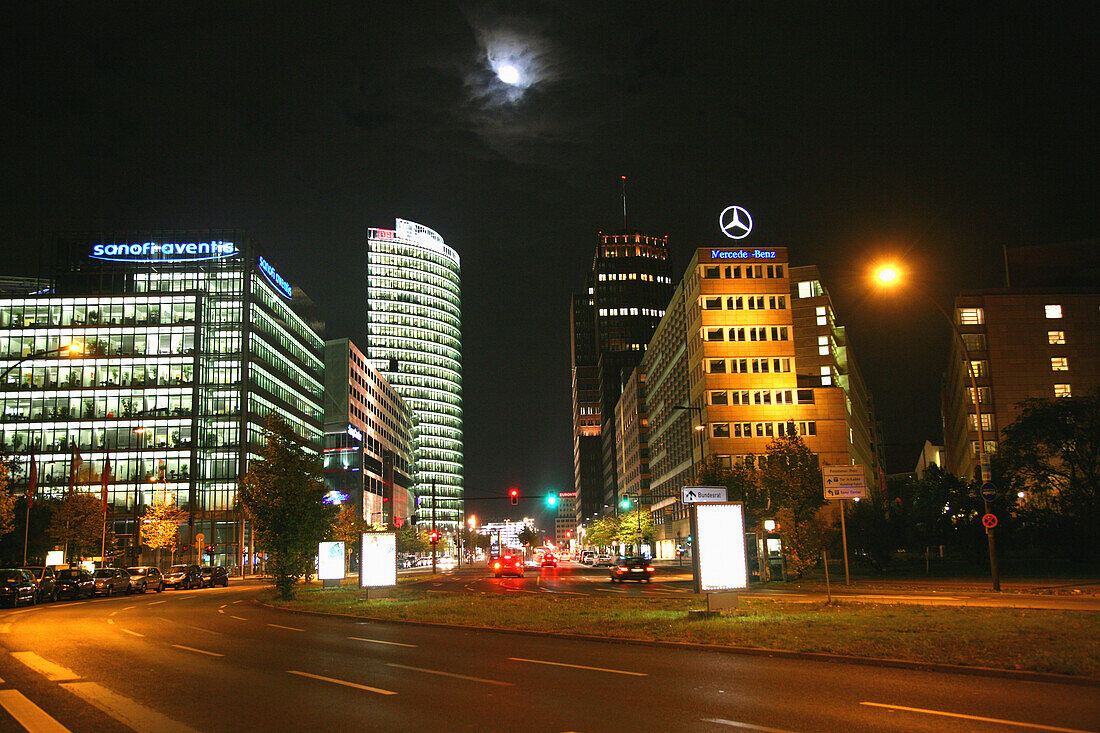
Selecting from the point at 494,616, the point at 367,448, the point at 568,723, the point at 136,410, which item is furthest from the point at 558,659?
the point at 367,448

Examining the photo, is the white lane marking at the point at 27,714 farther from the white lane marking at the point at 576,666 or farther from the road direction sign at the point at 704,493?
the road direction sign at the point at 704,493

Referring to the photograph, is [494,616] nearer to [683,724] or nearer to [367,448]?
[683,724]

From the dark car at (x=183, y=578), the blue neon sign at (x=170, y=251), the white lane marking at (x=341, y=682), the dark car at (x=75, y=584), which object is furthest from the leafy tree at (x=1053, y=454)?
the blue neon sign at (x=170, y=251)

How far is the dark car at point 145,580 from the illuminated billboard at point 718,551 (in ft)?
145

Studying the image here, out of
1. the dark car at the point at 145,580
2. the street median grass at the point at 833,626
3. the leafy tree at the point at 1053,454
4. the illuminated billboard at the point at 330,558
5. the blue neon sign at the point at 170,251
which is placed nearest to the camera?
the street median grass at the point at 833,626

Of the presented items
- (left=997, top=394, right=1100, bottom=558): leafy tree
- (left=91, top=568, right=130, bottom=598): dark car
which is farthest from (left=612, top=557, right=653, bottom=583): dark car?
(left=91, top=568, right=130, bottom=598): dark car

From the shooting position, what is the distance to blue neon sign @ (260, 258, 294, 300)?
110 meters

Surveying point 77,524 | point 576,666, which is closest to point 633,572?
point 576,666

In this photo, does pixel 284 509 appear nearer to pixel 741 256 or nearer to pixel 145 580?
pixel 145 580

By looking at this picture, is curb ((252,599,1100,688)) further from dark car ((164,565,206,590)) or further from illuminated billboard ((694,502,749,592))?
dark car ((164,565,206,590))

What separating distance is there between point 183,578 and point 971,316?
3758 inches

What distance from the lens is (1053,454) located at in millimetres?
60719

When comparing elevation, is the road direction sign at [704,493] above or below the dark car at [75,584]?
above

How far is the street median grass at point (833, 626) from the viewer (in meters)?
14.0
